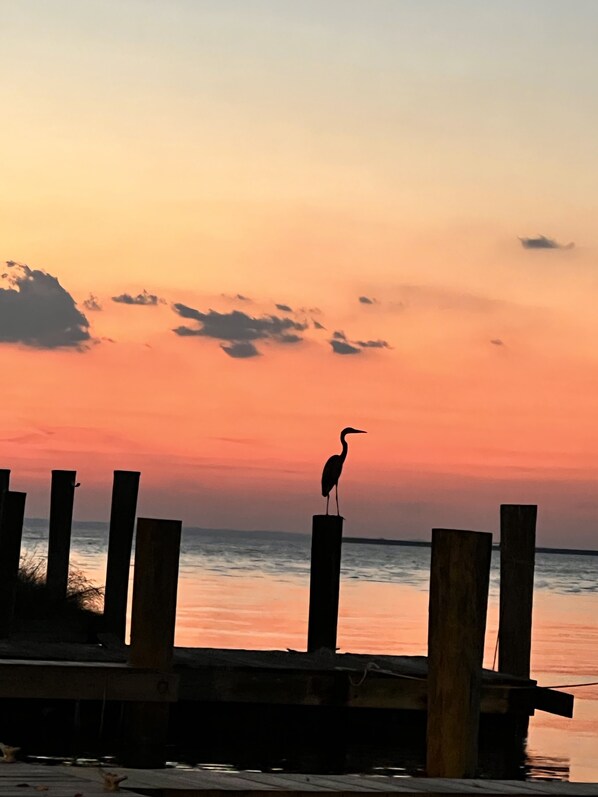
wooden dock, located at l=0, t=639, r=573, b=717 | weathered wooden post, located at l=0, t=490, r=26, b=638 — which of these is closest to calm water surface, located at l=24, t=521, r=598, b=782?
wooden dock, located at l=0, t=639, r=573, b=717

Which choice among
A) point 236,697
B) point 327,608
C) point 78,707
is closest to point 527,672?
point 327,608

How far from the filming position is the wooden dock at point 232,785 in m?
8.12

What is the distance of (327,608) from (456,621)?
6544mm

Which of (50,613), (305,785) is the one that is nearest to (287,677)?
(305,785)

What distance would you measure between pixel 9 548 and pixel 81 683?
23.9ft

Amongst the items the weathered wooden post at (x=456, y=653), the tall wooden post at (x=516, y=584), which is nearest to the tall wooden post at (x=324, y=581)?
the tall wooden post at (x=516, y=584)

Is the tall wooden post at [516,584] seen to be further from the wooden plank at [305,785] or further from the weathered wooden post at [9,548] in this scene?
the wooden plank at [305,785]

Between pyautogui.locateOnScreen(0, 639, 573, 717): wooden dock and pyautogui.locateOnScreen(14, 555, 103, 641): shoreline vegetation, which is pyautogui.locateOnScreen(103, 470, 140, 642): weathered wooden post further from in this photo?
pyautogui.locateOnScreen(0, 639, 573, 717): wooden dock

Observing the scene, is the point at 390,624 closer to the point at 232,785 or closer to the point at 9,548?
the point at 9,548

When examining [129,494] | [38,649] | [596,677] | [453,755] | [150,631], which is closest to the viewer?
[453,755]

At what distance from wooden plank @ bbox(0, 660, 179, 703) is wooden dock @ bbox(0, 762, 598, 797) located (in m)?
2.68

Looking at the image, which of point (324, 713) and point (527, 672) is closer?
point (324, 713)

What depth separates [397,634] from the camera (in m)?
30.3

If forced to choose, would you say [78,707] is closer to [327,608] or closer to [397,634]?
[327,608]
